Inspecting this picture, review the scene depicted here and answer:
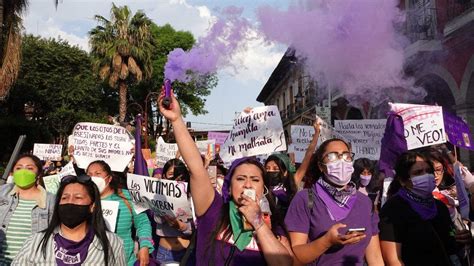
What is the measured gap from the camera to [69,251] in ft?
10.4

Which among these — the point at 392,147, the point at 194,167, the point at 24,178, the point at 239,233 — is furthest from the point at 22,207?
the point at 392,147

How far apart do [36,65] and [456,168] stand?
36794 millimetres

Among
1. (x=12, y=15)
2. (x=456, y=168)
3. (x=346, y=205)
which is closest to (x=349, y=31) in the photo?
(x=456, y=168)

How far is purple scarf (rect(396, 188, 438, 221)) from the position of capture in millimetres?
3545

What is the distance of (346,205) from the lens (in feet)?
10.3

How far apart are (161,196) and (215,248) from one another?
7.31ft

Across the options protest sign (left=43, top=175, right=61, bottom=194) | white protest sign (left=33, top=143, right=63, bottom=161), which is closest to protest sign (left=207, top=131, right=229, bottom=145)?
white protest sign (left=33, top=143, right=63, bottom=161)

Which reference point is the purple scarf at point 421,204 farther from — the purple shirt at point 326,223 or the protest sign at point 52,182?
the protest sign at point 52,182

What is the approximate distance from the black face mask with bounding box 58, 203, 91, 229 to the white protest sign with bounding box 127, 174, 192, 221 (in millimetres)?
1331

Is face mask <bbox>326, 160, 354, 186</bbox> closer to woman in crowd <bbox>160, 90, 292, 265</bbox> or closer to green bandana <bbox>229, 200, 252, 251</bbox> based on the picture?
woman in crowd <bbox>160, 90, 292, 265</bbox>

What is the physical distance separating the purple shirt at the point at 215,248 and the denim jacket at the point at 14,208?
187 cm

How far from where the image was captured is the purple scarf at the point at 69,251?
3.12 metres

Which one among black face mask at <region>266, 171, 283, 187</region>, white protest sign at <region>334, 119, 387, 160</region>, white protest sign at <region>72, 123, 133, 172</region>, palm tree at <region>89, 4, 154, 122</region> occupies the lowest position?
black face mask at <region>266, 171, 283, 187</region>

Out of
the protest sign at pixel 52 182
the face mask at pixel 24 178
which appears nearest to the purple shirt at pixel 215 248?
the face mask at pixel 24 178
